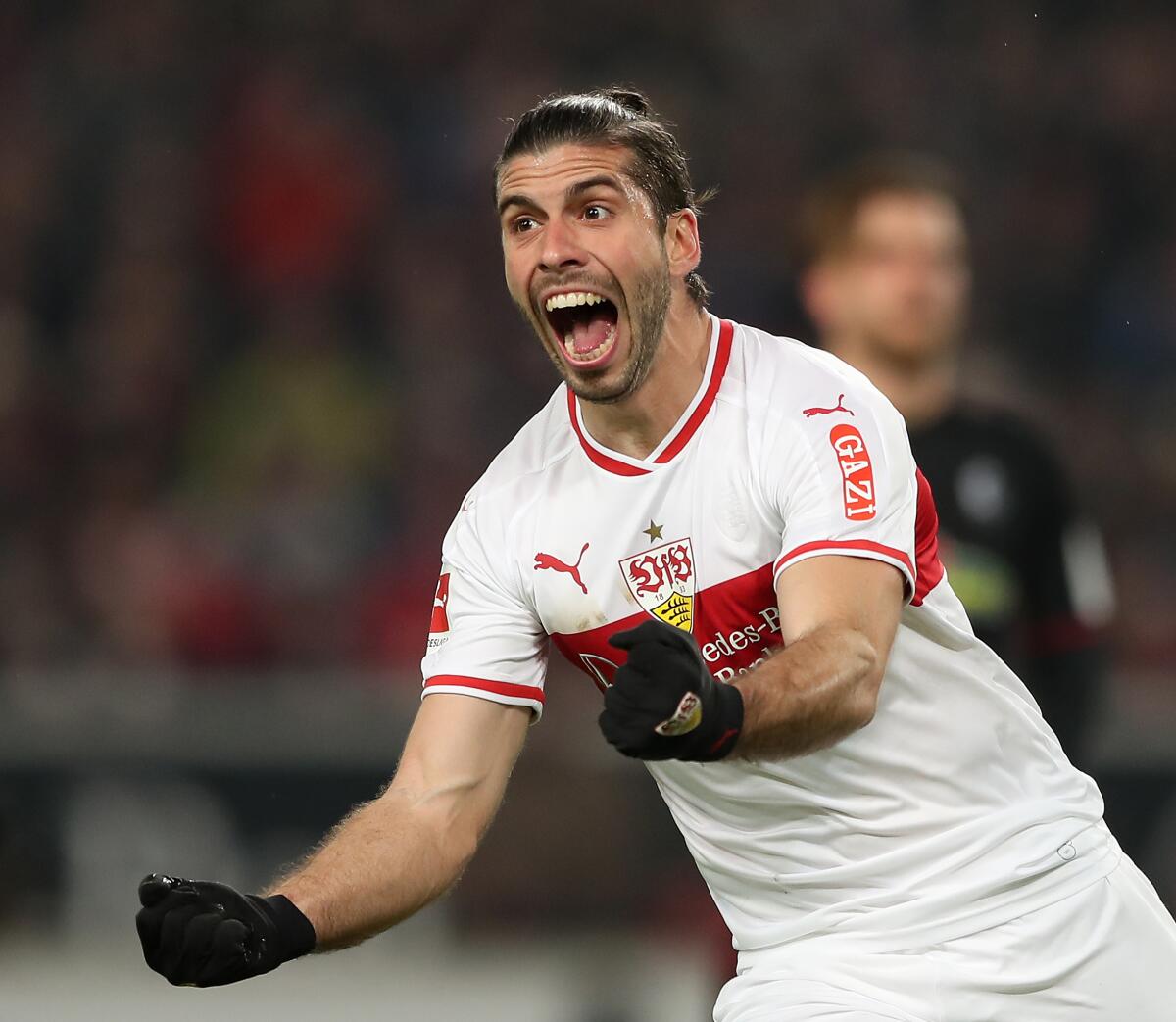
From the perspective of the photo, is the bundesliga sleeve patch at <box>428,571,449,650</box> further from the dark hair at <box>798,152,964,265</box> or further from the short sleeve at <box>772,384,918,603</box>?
the dark hair at <box>798,152,964,265</box>

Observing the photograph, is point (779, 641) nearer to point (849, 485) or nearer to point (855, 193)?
point (849, 485)

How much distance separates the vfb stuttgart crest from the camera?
285cm

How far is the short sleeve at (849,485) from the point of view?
8.80 feet

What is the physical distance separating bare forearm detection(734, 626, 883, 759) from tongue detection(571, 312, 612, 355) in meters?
0.64

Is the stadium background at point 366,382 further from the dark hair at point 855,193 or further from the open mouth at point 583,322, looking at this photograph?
the open mouth at point 583,322

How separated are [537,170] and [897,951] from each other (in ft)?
4.27

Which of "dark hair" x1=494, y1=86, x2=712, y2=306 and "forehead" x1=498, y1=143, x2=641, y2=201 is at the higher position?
"dark hair" x1=494, y1=86, x2=712, y2=306

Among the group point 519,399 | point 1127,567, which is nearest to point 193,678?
point 519,399

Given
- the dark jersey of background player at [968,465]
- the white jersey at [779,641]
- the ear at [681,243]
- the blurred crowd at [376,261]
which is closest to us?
the white jersey at [779,641]

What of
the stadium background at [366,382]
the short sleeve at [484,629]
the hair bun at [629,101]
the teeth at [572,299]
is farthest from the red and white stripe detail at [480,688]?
the stadium background at [366,382]

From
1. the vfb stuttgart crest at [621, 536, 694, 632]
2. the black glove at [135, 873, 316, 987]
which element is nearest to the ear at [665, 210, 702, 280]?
the vfb stuttgart crest at [621, 536, 694, 632]

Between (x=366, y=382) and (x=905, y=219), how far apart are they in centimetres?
375

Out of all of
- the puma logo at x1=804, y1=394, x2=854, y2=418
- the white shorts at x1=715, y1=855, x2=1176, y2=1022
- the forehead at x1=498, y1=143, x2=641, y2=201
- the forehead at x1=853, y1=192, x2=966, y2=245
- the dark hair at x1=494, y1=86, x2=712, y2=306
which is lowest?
the white shorts at x1=715, y1=855, x2=1176, y2=1022

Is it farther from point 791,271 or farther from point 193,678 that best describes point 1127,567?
point 193,678
